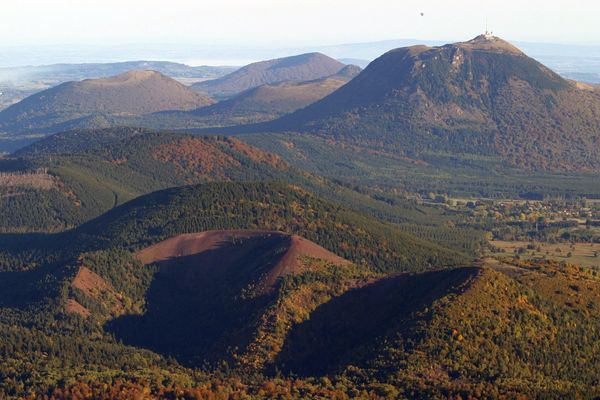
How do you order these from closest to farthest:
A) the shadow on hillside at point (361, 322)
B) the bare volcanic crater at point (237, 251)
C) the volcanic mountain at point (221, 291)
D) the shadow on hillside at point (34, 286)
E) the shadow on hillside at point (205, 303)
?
1. the shadow on hillside at point (361, 322)
2. the volcanic mountain at point (221, 291)
3. the shadow on hillside at point (205, 303)
4. the bare volcanic crater at point (237, 251)
5. the shadow on hillside at point (34, 286)

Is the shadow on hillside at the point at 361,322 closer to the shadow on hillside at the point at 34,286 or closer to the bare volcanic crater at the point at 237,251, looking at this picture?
the bare volcanic crater at the point at 237,251

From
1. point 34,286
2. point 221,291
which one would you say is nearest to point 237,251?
point 221,291

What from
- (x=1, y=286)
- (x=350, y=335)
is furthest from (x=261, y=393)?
(x=1, y=286)

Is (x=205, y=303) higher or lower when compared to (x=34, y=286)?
lower

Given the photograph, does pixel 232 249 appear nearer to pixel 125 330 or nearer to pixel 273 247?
pixel 273 247

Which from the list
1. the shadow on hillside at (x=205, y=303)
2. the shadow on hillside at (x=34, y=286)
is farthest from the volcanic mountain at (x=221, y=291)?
the shadow on hillside at (x=34, y=286)

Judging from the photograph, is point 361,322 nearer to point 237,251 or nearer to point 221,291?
point 221,291

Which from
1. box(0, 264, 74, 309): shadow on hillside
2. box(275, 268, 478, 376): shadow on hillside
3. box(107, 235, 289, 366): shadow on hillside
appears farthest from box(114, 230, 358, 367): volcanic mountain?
box(0, 264, 74, 309): shadow on hillside

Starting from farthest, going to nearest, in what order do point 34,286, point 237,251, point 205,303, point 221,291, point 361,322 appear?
point 237,251
point 34,286
point 205,303
point 221,291
point 361,322
